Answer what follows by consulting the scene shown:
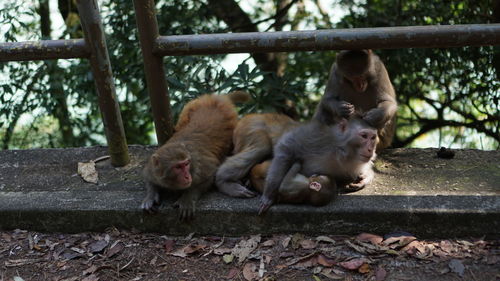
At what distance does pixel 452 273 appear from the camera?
9.43 ft

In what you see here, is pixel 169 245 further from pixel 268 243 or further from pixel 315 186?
pixel 315 186

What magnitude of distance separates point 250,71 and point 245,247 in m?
2.00

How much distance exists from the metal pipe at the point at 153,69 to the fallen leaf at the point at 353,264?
1.72m

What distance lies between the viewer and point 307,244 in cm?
320

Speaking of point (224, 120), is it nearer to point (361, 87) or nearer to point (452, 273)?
point (361, 87)

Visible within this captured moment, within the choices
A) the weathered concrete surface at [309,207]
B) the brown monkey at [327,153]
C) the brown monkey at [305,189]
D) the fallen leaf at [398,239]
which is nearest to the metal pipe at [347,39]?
the brown monkey at [327,153]

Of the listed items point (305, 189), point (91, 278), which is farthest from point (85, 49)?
point (305, 189)

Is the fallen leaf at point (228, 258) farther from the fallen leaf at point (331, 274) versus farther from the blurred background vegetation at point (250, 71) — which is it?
the blurred background vegetation at point (250, 71)

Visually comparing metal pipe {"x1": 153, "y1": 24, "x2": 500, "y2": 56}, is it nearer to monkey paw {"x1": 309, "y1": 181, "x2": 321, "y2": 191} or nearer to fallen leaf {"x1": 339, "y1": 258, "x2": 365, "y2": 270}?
monkey paw {"x1": 309, "y1": 181, "x2": 321, "y2": 191}

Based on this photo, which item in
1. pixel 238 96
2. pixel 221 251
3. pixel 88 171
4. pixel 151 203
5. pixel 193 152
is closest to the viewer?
pixel 221 251

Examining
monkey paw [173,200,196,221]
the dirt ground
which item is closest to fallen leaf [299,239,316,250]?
the dirt ground

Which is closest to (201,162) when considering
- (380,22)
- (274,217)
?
(274,217)

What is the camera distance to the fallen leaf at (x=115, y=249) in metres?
3.29

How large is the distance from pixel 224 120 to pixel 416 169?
4.84 ft
